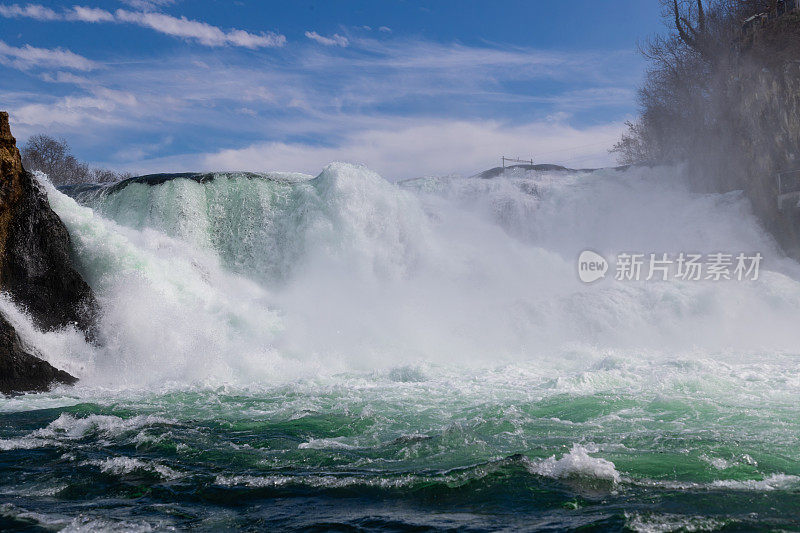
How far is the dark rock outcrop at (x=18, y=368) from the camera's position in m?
8.45

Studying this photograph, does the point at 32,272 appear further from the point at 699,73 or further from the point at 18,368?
the point at 699,73

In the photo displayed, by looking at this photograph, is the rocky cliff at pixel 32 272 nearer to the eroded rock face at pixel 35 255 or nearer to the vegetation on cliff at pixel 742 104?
the eroded rock face at pixel 35 255

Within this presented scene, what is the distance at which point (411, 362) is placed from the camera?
34.4 ft

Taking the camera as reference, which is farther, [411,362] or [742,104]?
[742,104]

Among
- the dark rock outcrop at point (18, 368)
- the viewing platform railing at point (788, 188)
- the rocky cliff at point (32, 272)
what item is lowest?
the dark rock outcrop at point (18, 368)

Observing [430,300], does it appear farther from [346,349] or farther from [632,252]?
[632,252]

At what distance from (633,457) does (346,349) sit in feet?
22.3

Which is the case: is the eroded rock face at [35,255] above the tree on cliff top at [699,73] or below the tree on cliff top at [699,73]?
below

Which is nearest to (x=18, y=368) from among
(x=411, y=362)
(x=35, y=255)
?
(x=35, y=255)

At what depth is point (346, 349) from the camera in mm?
11023

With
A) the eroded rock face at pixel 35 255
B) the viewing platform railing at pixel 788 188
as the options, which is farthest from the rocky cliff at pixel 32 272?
the viewing platform railing at pixel 788 188

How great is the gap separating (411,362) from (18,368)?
5574 mm

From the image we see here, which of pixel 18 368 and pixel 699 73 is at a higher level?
pixel 699 73

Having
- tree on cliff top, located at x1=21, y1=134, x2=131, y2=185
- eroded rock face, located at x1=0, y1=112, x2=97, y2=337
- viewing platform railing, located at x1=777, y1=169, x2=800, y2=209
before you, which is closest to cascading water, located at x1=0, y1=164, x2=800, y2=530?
eroded rock face, located at x1=0, y1=112, x2=97, y2=337
